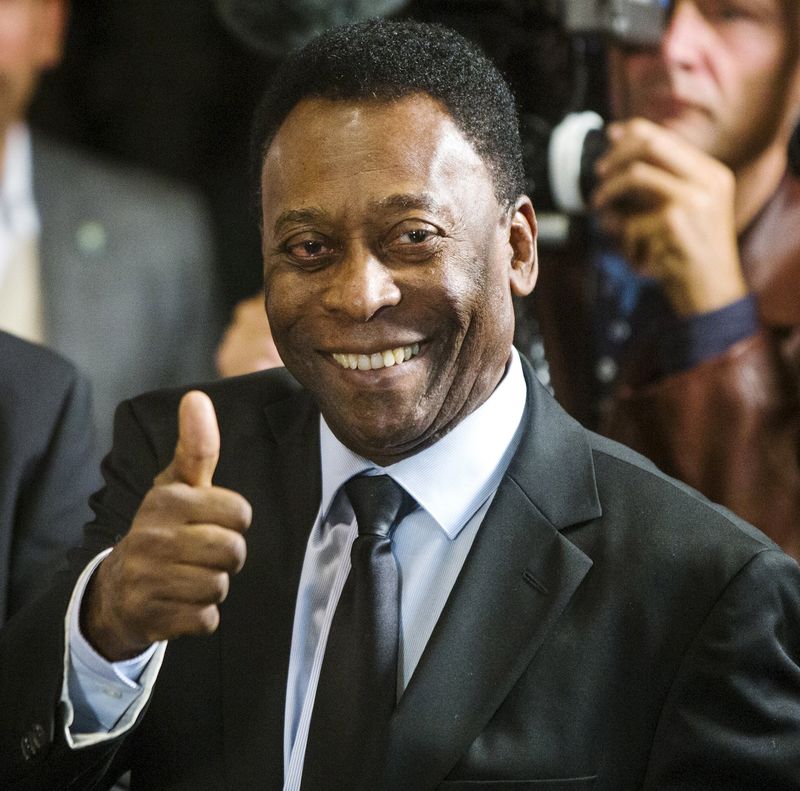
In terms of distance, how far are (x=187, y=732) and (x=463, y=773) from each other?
0.30 metres

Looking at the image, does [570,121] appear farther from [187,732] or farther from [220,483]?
[187,732]

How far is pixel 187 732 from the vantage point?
117cm

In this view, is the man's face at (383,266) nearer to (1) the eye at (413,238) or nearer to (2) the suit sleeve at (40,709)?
(1) the eye at (413,238)

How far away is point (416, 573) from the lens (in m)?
1.17

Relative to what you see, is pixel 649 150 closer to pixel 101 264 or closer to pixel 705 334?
pixel 705 334

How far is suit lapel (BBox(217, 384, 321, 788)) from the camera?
3.74ft

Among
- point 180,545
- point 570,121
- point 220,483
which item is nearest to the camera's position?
point 180,545

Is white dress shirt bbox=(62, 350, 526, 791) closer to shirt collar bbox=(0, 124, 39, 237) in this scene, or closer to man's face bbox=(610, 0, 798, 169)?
man's face bbox=(610, 0, 798, 169)

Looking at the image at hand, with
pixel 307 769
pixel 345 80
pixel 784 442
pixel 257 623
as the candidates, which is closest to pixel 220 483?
pixel 257 623

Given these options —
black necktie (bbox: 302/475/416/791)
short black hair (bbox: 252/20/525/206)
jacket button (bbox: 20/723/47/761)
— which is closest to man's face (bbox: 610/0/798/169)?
short black hair (bbox: 252/20/525/206)

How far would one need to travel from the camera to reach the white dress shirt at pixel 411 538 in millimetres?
1134

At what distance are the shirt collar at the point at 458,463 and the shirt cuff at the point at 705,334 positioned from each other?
20.8 inches

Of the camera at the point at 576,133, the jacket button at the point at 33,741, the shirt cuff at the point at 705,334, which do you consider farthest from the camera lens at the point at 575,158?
the jacket button at the point at 33,741

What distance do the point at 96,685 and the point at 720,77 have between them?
1193 millimetres
